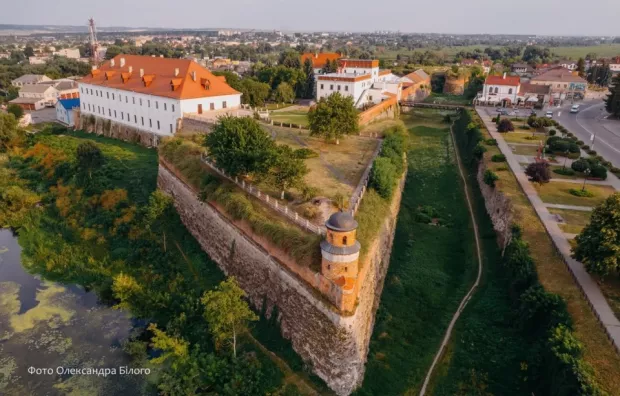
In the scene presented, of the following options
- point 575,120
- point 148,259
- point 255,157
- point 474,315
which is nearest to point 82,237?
point 148,259

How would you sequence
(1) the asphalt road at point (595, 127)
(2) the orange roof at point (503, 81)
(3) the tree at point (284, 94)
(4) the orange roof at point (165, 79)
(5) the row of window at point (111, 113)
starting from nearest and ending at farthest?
(1) the asphalt road at point (595, 127) < (4) the orange roof at point (165, 79) < (5) the row of window at point (111, 113) < (3) the tree at point (284, 94) < (2) the orange roof at point (503, 81)

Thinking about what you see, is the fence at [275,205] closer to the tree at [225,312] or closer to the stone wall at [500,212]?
the tree at [225,312]

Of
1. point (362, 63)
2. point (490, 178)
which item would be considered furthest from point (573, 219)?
point (362, 63)

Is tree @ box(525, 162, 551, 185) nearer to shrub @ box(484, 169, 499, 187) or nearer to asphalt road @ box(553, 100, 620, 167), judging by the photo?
shrub @ box(484, 169, 499, 187)

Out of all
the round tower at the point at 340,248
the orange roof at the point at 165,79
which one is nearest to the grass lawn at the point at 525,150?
the orange roof at the point at 165,79

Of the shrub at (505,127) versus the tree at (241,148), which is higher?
the tree at (241,148)

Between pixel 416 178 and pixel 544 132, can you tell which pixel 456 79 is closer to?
pixel 544 132
